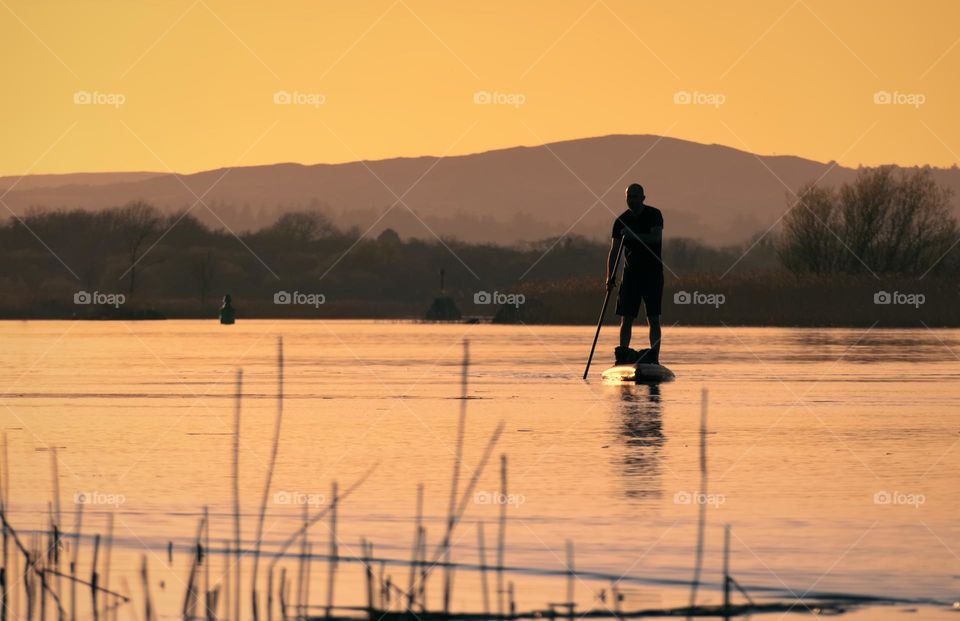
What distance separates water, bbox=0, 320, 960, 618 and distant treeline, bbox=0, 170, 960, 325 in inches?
960

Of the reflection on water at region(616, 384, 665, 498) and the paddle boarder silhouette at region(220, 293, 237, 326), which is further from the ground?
the paddle boarder silhouette at region(220, 293, 237, 326)

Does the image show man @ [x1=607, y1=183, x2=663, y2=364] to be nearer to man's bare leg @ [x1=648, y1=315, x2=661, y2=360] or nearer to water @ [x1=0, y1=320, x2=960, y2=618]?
man's bare leg @ [x1=648, y1=315, x2=661, y2=360]

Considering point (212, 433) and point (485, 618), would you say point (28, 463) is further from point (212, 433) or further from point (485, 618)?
point (485, 618)

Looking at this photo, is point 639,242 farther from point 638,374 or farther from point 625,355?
point 638,374

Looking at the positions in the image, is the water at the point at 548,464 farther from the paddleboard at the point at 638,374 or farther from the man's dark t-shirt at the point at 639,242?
the man's dark t-shirt at the point at 639,242

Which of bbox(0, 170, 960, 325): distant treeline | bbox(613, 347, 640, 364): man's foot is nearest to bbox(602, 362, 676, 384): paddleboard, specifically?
bbox(613, 347, 640, 364): man's foot

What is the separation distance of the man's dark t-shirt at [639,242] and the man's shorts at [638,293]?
59 millimetres

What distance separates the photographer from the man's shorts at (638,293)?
25.3 metres

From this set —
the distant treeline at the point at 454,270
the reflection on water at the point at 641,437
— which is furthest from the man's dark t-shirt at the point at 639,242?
the distant treeline at the point at 454,270

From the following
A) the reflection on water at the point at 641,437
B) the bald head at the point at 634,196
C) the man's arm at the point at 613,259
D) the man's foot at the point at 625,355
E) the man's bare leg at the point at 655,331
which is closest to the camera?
the reflection on water at the point at 641,437

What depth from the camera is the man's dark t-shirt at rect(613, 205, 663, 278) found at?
81.2 ft

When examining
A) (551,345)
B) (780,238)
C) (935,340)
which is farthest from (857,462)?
(780,238)

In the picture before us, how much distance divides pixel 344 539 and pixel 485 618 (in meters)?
2.44

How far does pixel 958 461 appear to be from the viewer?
1591 centimetres
